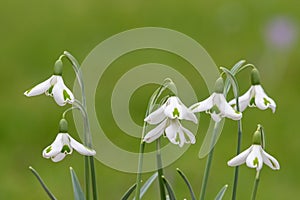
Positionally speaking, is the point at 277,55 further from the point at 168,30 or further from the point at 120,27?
the point at 120,27

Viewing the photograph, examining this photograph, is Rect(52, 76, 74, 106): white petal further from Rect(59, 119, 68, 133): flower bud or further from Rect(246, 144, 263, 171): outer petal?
Rect(246, 144, 263, 171): outer petal

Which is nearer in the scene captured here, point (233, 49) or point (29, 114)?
point (29, 114)

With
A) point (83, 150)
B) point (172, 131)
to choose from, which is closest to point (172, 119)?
point (172, 131)

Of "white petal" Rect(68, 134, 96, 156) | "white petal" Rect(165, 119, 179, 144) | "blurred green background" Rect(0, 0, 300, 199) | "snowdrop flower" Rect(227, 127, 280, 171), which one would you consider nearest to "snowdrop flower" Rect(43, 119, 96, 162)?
"white petal" Rect(68, 134, 96, 156)

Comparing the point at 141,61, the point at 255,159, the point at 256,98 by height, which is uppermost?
the point at 141,61

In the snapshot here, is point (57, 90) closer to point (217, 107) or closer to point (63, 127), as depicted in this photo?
point (63, 127)

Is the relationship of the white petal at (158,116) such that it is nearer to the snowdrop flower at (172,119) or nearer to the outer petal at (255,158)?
the snowdrop flower at (172,119)

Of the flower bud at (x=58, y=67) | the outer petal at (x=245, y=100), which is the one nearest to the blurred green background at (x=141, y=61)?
the outer petal at (x=245, y=100)
